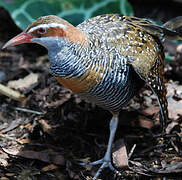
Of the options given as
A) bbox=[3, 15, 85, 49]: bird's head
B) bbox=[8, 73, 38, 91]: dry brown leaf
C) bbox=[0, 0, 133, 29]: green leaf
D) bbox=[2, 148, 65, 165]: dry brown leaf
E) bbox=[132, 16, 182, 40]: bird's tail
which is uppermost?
bbox=[0, 0, 133, 29]: green leaf

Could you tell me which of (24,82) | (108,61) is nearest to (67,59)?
(108,61)

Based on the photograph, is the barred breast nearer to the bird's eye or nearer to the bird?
the bird

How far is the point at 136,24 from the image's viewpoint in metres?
3.75

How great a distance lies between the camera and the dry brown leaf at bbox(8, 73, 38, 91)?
15.4ft

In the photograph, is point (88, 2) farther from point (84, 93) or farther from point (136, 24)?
point (84, 93)

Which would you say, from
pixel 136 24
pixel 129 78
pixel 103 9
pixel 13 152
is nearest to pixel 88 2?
pixel 103 9

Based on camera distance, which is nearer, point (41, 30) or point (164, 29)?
point (41, 30)

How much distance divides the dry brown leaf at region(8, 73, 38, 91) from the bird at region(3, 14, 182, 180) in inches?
56.1

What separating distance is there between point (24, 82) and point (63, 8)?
1.49 metres

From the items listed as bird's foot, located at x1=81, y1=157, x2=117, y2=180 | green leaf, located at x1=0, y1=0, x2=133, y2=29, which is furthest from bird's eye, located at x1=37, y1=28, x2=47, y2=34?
green leaf, located at x1=0, y1=0, x2=133, y2=29

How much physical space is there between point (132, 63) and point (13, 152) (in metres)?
1.53

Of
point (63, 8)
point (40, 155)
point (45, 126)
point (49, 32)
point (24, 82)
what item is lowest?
point (40, 155)

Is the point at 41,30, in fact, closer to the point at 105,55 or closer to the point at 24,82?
the point at 105,55

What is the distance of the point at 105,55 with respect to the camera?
3307 mm
